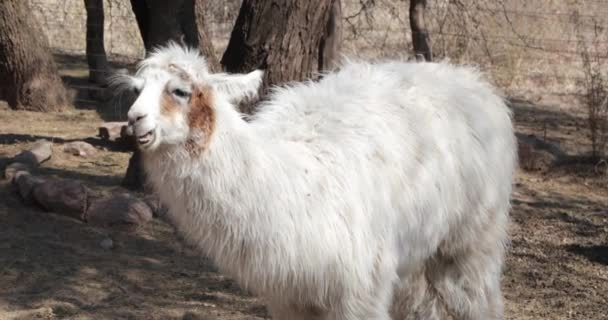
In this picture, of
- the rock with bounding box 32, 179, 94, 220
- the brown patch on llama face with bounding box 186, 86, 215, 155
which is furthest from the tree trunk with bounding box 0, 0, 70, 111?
the brown patch on llama face with bounding box 186, 86, 215, 155

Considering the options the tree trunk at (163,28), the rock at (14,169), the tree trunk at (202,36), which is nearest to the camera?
the tree trunk at (163,28)

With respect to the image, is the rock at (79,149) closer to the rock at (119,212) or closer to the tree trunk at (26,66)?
the rock at (119,212)

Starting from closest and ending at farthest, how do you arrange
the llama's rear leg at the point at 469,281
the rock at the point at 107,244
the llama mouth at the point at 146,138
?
the llama mouth at the point at 146,138, the llama's rear leg at the point at 469,281, the rock at the point at 107,244

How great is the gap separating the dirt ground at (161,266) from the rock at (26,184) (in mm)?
75

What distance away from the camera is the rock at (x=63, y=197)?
6.71m

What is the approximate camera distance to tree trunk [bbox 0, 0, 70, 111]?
34.6 feet

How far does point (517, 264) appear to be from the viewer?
6.57 m

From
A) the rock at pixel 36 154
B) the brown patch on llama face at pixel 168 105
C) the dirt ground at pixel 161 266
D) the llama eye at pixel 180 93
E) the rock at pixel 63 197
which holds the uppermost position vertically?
the llama eye at pixel 180 93

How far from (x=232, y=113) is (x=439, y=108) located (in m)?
1.28

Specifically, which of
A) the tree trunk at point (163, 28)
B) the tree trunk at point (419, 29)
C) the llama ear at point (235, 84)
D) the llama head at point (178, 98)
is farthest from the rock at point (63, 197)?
the tree trunk at point (419, 29)

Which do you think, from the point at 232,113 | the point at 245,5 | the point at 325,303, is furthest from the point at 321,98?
the point at 245,5

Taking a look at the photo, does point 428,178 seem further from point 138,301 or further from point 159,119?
point 138,301

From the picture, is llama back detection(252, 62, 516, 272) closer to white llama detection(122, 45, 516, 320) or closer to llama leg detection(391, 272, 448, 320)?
white llama detection(122, 45, 516, 320)

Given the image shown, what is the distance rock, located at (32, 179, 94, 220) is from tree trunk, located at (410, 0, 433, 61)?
16.0ft
